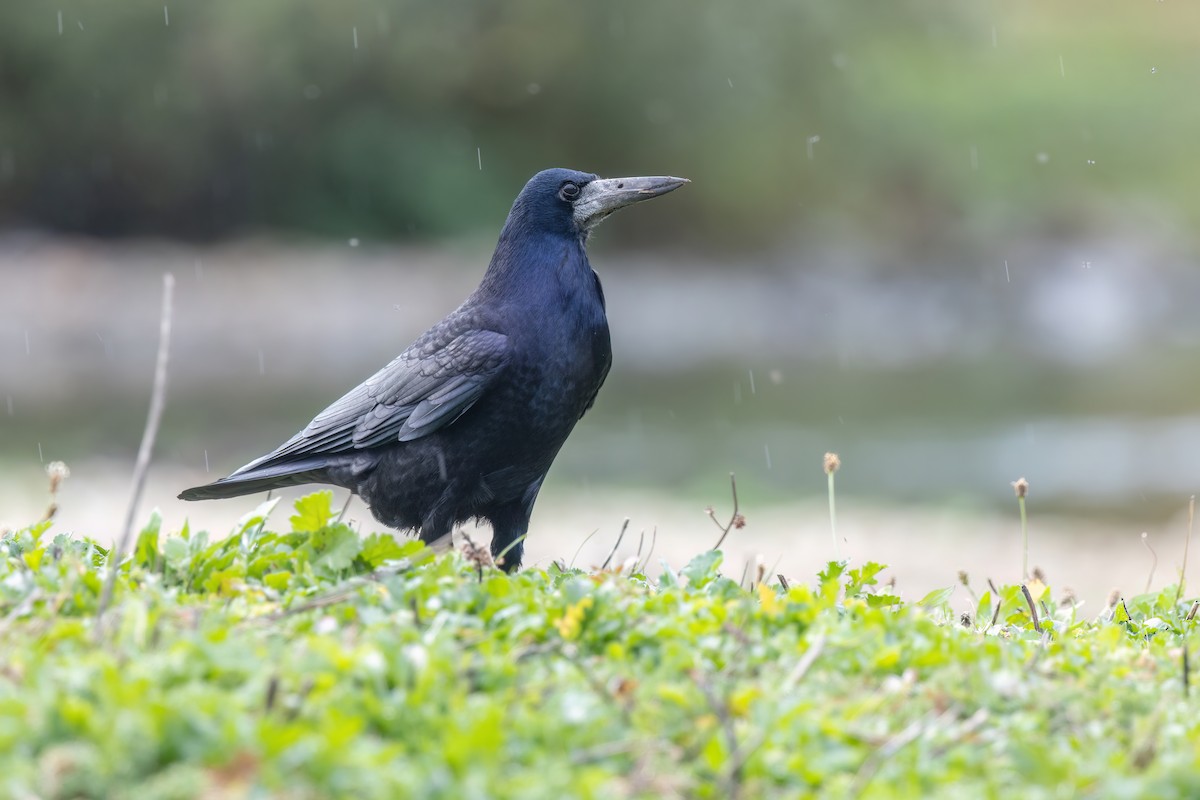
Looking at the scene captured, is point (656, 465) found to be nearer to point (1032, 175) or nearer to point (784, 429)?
point (784, 429)

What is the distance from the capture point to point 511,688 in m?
2.89

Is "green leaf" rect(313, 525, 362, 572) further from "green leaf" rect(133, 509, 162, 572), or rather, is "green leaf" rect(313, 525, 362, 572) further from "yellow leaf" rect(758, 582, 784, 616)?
"yellow leaf" rect(758, 582, 784, 616)

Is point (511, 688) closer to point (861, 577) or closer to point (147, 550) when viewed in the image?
point (147, 550)

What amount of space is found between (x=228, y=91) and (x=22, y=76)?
13.0 feet

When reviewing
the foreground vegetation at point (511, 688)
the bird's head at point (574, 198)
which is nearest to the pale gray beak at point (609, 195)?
the bird's head at point (574, 198)

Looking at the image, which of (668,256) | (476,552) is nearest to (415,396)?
(476,552)

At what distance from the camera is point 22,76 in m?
27.5

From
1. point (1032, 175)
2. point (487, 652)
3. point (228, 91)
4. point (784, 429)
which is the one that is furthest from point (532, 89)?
point (487, 652)

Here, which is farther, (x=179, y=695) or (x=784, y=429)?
(x=784, y=429)

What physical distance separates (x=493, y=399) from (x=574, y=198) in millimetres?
1035

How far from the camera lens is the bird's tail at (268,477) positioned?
542 cm

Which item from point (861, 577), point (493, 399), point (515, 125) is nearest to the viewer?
point (861, 577)

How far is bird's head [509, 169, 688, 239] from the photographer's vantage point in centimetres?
553

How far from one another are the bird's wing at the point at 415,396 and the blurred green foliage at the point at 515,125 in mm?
23752
